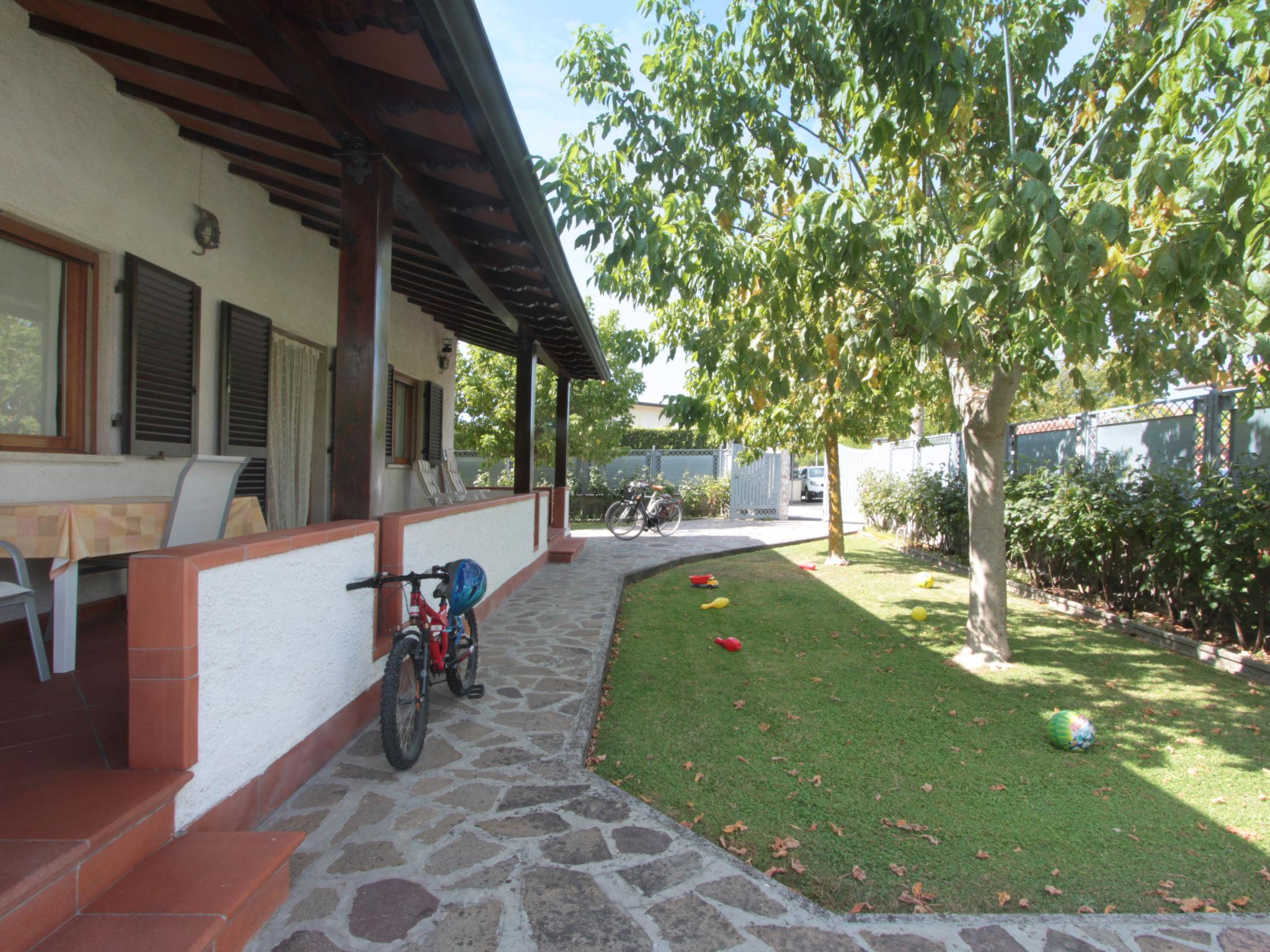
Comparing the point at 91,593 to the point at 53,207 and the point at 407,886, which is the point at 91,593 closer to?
the point at 53,207

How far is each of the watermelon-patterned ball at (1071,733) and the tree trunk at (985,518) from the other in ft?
4.87

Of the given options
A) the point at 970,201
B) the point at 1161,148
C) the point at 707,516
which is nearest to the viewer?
the point at 1161,148

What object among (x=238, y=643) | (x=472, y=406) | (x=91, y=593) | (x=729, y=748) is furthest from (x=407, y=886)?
(x=472, y=406)

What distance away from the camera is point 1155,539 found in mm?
5801

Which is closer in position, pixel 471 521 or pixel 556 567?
pixel 471 521

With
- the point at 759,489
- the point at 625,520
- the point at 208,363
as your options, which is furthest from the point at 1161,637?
the point at 759,489

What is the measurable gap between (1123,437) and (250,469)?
8.47 metres

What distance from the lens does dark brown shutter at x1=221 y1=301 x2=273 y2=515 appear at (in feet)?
16.4

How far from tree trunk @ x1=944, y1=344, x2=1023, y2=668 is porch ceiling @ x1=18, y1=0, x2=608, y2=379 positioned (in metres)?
3.42

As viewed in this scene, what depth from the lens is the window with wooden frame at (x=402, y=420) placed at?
Result: 816cm

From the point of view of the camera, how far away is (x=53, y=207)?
3551 mm

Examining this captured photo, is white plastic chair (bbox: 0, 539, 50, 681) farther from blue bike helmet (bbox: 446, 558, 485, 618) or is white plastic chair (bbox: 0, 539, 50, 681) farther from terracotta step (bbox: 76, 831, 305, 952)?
blue bike helmet (bbox: 446, 558, 485, 618)

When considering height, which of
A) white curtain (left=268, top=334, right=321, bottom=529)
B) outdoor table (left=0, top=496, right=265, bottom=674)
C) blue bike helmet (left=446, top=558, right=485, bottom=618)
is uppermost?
white curtain (left=268, top=334, right=321, bottom=529)

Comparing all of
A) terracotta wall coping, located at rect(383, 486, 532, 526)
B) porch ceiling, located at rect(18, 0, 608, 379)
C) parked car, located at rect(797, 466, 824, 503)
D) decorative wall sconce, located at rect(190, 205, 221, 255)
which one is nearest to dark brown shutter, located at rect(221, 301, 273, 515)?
decorative wall sconce, located at rect(190, 205, 221, 255)
